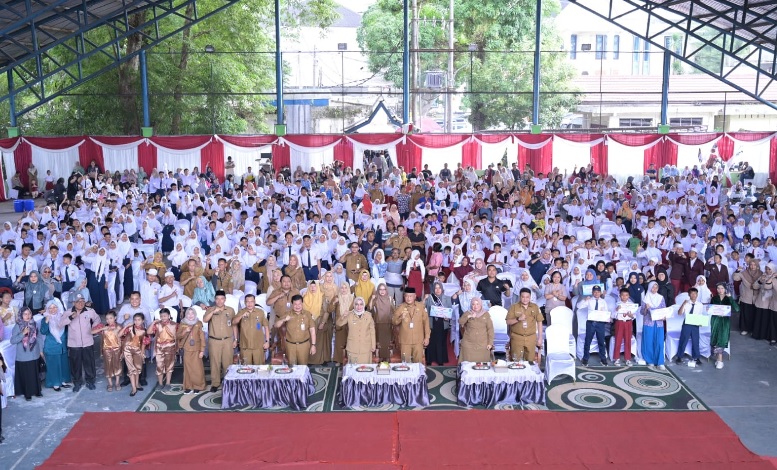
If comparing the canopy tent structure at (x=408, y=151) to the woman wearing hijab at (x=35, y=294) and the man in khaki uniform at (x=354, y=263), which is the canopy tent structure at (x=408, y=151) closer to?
the man in khaki uniform at (x=354, y=263)

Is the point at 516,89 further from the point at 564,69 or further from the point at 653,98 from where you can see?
the point at 653,98

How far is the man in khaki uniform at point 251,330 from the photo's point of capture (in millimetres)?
10188

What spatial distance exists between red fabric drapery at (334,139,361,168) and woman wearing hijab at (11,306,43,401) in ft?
57.8

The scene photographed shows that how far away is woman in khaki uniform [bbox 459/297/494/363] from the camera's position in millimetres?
10070

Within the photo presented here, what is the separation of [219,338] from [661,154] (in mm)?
21279

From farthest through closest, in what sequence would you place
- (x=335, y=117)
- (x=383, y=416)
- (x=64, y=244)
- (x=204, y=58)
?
(x=335, y=117) < (x=204, y=58) < (x=64, y=244) < (x=383, y=416)

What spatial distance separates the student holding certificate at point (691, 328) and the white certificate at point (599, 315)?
1139 mm

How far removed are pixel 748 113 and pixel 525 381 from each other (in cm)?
3137

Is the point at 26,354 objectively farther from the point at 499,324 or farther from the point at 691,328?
the point at 691,328

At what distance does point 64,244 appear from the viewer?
14.2 meters

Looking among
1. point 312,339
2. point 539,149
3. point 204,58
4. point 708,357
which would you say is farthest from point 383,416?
point 204,58

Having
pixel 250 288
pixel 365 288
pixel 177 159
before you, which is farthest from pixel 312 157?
pixel 365 288

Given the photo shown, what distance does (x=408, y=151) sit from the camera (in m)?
26.8

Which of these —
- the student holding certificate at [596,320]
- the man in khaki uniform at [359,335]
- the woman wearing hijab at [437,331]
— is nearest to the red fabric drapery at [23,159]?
the woman wearing hijab at [437,331]
